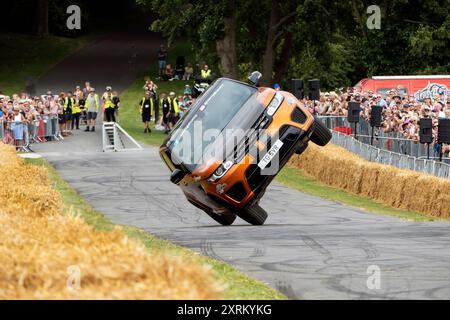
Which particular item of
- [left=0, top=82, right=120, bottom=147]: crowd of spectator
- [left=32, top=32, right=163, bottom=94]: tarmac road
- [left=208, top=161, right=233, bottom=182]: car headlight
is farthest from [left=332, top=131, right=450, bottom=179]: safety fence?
[left=32, top=32, right=163, bottom=94]: tarmac road

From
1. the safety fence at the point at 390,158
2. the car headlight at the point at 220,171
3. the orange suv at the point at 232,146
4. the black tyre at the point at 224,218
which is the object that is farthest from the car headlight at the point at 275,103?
the safety fence at the point at 390,158

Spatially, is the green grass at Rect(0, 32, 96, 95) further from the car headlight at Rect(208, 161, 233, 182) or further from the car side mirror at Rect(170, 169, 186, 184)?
the car headlight at Rect(208, 161, 233, 182)

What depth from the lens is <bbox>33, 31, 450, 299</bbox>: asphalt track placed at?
11648mm

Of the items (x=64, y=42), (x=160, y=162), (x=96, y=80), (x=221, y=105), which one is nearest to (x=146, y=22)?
(x=64, y=42)

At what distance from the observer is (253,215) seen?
19938 millimetres

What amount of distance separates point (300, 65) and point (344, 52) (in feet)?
11.7

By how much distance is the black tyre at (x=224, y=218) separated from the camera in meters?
19.9

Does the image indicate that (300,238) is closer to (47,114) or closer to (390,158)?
(390,158)

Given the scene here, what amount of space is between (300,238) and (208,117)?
3.72 meters

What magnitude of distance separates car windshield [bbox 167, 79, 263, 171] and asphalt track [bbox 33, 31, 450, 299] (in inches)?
49.8

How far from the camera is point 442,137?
24781 millimetres

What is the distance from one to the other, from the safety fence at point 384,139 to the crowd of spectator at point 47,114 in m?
9.95

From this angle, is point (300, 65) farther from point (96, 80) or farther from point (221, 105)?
point (221, 105)

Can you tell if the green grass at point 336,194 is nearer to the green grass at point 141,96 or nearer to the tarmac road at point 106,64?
the green grass at point 141,96
